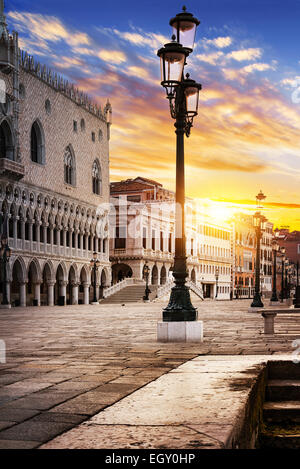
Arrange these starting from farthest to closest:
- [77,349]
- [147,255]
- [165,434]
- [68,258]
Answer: [147,255], [68,258], [77,349], [165,434]

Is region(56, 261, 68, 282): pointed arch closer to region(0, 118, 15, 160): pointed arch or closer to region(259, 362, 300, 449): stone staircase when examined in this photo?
region(0, 118, 15, 160): pointed arch

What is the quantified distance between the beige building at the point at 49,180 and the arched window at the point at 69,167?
81 mm

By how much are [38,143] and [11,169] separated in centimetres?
697

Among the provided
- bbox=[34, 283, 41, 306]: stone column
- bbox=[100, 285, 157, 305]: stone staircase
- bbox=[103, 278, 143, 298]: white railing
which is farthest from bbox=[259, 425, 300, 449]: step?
bbox=[103, 278, 143, 298]: white railing

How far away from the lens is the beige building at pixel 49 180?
138 ft

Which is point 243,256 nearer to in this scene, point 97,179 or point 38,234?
point 97,179

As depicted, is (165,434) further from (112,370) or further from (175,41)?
(175,41)

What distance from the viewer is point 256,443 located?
4609 mm

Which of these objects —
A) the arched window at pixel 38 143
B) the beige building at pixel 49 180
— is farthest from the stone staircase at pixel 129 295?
the arched window at pixel 38 143

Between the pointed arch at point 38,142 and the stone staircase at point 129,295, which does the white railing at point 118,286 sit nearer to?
the stone staircase at point 129,295

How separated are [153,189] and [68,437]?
248ft

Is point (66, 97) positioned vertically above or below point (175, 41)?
above

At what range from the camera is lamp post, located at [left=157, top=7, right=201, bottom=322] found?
9875mm

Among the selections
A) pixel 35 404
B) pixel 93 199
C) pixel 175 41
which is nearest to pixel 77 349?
pixel 35 404
